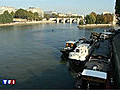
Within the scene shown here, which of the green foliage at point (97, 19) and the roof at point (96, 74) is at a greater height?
the green foliage at point (97, 19)

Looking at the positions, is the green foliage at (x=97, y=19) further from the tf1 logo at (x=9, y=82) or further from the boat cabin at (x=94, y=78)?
the boat cabin at (x=94, y=78)

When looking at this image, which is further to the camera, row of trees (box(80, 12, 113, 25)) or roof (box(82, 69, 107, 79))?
row of trees (box(80, 12, 113, 25))

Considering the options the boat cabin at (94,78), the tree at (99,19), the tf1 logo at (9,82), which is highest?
the tree at (99,19)

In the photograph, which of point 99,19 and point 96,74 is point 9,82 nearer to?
point 96,74

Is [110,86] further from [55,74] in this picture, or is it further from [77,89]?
[55,74]

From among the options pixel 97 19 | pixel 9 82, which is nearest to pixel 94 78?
pixel 9 82

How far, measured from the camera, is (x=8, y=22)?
369 feet

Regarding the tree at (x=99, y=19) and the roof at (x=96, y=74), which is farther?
the tree at (x=99, y=19)

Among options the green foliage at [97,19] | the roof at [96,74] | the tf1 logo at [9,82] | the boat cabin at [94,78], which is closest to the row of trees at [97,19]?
the green foliage at [97,19]

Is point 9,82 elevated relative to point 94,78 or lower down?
lower down

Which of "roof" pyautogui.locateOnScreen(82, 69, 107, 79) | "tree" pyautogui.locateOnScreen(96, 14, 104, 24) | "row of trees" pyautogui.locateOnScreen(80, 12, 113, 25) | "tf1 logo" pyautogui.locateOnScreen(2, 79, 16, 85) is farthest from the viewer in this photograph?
"tree" pyautogui.locateOnScreen(96, 14, 104, 24)

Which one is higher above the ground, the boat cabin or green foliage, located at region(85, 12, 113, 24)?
green foliage, located at region(85, 12, 113, 24)

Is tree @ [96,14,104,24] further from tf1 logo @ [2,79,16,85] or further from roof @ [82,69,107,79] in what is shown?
roof @ [82,69,107,79]

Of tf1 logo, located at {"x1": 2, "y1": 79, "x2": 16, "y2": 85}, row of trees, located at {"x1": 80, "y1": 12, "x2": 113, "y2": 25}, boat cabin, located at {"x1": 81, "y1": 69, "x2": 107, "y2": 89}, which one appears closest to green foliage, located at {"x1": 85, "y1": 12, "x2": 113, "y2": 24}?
row of trees, located at {"x1": 80, "y1": 12, "x2": 113, "y2": 25}
